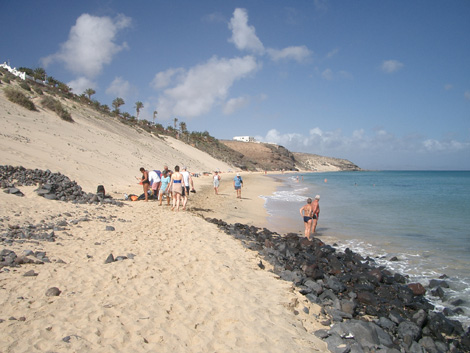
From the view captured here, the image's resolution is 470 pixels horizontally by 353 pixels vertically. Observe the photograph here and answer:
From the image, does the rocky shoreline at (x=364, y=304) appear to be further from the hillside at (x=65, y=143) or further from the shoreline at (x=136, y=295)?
the hillside at (x=65, y=143)

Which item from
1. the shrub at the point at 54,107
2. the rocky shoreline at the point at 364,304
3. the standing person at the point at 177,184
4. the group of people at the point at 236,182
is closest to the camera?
the rocky shoreline at the point at 364,304

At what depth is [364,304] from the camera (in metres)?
5.36

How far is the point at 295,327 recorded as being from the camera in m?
4.15

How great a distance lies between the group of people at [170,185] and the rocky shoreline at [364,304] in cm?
434

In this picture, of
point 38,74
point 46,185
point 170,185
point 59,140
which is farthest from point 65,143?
point 38,74

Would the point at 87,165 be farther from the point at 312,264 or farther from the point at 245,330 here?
the point at 245,330

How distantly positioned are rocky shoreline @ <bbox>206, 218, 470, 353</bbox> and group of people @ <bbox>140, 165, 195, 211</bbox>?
434cm

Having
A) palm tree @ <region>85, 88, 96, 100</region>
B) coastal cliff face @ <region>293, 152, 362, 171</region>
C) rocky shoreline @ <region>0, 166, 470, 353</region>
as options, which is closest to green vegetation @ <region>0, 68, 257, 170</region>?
palm tree @ <region>85, 88, 96, 100</region>

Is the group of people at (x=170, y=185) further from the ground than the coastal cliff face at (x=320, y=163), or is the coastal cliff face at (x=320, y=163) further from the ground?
the coastal cliff face at (x=320, y=163)

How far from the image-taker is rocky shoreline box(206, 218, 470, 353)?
4.19 meters

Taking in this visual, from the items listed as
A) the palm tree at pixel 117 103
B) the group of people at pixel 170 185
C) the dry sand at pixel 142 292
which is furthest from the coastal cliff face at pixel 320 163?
the dry sand at pixel 142 292

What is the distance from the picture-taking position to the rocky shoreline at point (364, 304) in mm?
4188

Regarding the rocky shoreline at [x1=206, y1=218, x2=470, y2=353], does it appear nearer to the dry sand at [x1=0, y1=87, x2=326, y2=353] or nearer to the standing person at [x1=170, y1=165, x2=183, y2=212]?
the dry sand at [x1=0, y1=87, x2=326, y2=353]

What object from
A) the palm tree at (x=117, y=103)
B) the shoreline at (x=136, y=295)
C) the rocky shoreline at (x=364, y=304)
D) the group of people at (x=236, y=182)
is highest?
the palm tree at (x=117, y=103)
